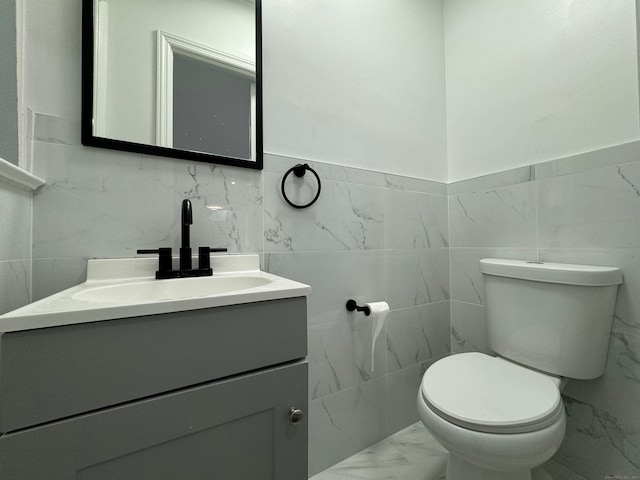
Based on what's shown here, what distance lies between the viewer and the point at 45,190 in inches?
29.5

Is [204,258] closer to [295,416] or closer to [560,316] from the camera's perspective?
[295,416]

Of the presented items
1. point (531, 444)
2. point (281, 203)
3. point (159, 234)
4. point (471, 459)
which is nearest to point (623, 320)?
point (531, 444)

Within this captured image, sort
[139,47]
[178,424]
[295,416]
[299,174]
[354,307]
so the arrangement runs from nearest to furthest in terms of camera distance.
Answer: [178,424] < [295,416] < [139,47] < [299,174] < [354,307]

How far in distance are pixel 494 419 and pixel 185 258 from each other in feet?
3.21

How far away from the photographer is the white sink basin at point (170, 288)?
2.32 feet

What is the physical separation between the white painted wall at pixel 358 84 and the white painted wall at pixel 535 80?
0.39 feet

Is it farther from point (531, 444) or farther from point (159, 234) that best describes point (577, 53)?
point (159, 234)

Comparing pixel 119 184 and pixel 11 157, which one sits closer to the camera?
pixel 11 157

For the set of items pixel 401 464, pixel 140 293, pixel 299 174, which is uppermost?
pixel 299 174

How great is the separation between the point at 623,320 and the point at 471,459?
2.54 feet

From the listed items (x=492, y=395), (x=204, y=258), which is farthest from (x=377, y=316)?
(x=204, y=258)

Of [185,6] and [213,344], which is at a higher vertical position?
[185,6]

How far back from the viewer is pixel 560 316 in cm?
97

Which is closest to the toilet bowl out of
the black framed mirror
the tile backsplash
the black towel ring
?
the tile backsplash
